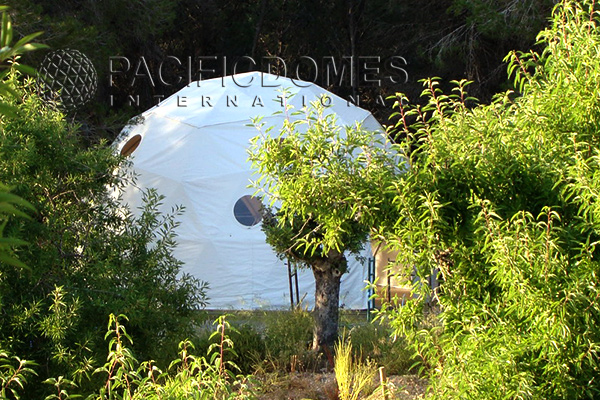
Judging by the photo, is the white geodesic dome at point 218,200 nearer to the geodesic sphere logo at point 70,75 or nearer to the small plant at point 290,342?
the geodesic sphere logo at point 70,75

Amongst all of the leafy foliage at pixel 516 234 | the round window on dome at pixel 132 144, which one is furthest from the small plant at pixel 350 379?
the round window on dome at pixel 132 144

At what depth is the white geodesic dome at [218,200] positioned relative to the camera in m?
12.5

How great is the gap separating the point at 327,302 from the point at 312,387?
127 centimetres

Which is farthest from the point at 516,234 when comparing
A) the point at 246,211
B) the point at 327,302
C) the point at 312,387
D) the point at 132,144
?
the point at 132,144

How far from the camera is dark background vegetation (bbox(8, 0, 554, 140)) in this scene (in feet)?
49.5

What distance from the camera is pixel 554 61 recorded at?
405cm

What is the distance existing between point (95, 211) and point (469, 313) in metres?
3.37

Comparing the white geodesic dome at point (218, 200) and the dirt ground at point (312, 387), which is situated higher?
the white geodesic dome at point (218, 200)

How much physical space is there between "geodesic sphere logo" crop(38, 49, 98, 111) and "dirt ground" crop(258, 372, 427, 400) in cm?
672

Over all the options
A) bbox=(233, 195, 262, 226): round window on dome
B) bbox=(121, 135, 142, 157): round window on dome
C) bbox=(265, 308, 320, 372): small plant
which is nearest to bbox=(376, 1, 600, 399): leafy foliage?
bbox=(265, 308, 320, 372): small plant

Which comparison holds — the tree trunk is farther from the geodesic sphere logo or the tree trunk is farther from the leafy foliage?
the geodesic sphere logo

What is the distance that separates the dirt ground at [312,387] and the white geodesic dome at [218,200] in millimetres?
5096

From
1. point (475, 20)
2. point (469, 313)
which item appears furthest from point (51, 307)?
point (475, 20)

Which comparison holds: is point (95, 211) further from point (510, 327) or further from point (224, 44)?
point (224, 44)
